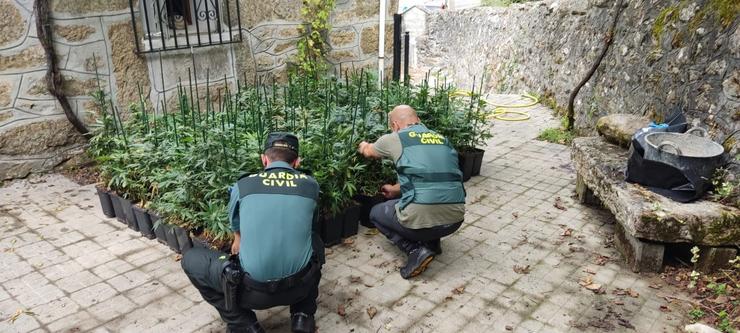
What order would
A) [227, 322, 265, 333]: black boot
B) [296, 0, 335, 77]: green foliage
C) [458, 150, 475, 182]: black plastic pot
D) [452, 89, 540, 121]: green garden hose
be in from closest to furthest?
[227, 322, 265, 333]: black boot, [458, 150, 475, 182]: black plastic pot, [296, 0, 335, 77]: green foliage, [452, 89, 540, 121]: green garden hose

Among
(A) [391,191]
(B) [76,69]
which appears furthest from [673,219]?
(B) [76,69]

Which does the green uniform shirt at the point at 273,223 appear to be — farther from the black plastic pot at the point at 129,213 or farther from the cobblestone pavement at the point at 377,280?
the black plastic pot at the point at 129,213

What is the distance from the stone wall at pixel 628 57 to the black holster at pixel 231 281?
11.7 ft

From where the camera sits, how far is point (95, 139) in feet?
14.1

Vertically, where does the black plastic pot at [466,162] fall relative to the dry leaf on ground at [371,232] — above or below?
above

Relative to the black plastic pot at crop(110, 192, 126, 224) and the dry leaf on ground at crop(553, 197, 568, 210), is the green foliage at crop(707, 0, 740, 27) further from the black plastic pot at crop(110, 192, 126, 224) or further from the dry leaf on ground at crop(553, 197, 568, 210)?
the black plastic pot at crop(110, 192, 126, 224)

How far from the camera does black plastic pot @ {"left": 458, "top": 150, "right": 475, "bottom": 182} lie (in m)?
5.18

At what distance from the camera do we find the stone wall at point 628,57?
4.02 m

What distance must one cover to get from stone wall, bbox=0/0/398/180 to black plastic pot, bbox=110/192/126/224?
129cm

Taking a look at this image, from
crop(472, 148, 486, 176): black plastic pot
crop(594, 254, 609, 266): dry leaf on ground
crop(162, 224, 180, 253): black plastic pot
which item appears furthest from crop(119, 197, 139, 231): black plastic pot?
crop(594, 254, 609, 266): dry leaf on ground

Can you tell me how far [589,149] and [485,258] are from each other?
61.9 inches

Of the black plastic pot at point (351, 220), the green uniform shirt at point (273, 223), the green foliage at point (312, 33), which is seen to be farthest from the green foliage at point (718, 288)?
the green foliage at point (312, 33)

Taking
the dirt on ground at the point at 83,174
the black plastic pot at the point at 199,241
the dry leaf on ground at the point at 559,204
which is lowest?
the dry leaf on ground at the point at 559,204

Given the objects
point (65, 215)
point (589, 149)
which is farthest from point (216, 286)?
point (589, 149)
